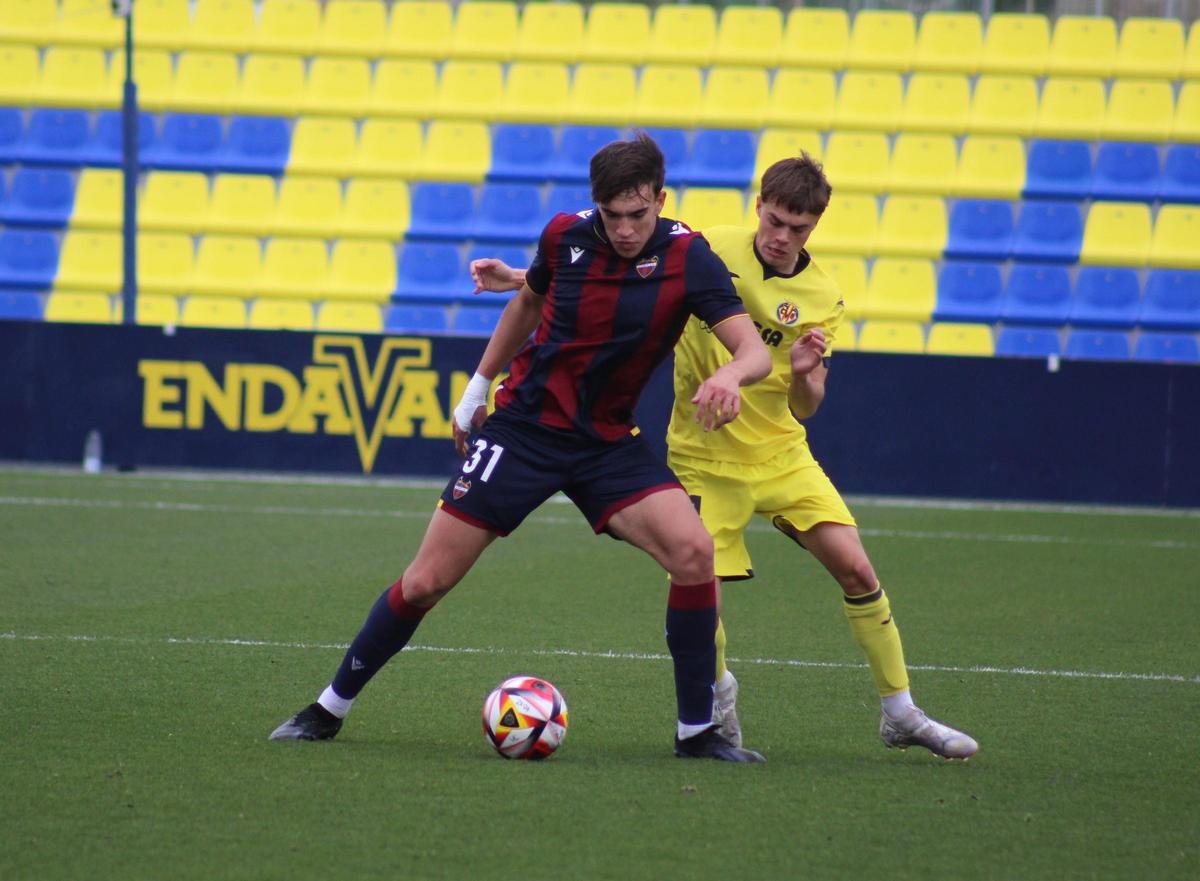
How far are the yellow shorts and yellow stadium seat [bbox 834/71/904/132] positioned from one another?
529 inches

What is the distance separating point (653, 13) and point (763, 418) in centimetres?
1489

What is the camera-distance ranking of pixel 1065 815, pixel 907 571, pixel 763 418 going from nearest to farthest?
pixel 1065 815, pixel 763 418, pixel 907 571

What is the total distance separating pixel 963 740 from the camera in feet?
16.8

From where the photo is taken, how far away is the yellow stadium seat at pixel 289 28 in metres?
19.8

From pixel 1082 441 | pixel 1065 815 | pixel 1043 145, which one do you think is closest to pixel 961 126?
pixel 1043 145

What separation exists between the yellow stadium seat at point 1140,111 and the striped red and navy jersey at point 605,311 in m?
14.2

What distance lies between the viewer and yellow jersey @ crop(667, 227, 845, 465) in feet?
17.8

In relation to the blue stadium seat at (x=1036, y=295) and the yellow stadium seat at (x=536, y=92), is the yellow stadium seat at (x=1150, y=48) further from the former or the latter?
the yellow stadium seat at (x=536, y=92)

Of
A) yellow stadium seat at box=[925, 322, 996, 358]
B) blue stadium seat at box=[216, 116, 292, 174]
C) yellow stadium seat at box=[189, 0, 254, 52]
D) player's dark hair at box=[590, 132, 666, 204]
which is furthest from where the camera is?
yellow stadium seat at box=[189, 0, 254, 52]

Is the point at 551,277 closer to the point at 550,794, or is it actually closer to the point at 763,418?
the point at 763,418

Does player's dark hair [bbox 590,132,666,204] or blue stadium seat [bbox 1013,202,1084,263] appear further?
blue stadium seat [bbox 1013,202,1084,263]

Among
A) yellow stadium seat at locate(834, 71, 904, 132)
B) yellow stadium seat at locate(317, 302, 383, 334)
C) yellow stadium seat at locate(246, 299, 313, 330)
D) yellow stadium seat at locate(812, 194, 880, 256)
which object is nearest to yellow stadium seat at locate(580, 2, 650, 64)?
yellow stadium seat at locate(834, 71, 904, 132)

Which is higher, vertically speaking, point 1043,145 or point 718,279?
point 1043,145

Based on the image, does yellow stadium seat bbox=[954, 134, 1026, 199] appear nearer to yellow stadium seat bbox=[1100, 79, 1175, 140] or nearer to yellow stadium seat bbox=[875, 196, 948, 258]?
yellow stadium seat bbox=[875, 196, 948, 258]
